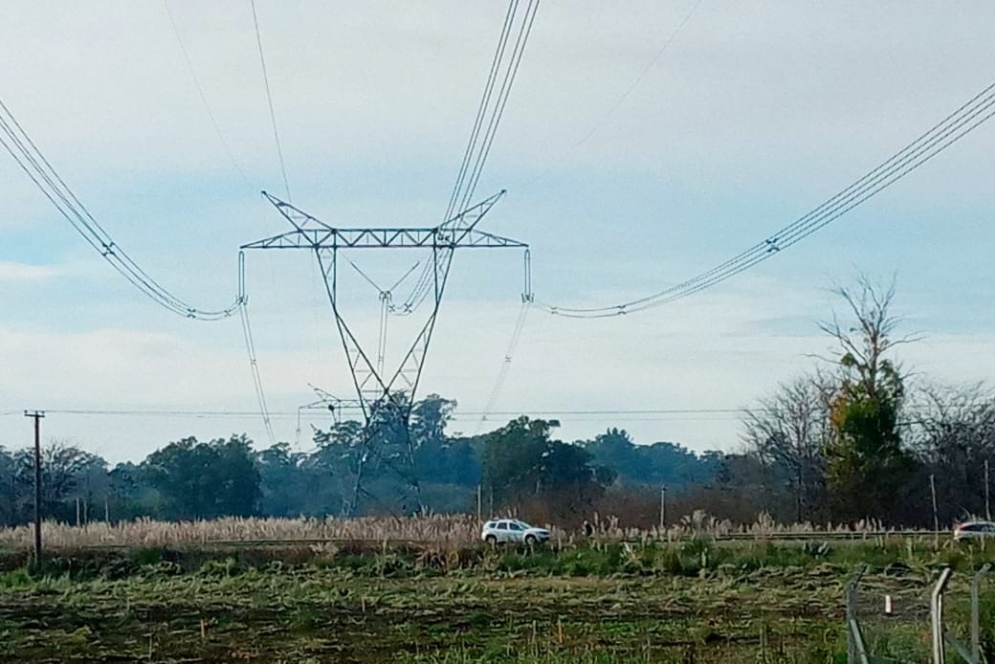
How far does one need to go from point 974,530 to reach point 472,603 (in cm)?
1943

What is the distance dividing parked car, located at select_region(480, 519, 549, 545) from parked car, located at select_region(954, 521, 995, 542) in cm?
1197

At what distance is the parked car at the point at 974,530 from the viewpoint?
41.4m

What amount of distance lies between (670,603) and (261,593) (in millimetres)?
9613

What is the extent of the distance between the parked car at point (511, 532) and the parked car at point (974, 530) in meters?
12.0

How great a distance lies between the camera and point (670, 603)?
2995cm

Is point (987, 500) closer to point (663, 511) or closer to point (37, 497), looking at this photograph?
point (663, 511)

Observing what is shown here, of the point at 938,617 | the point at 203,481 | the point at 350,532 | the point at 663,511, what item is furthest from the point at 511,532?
the point at 938,617

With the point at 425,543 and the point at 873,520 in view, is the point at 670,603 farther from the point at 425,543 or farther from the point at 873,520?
the point at 873,520

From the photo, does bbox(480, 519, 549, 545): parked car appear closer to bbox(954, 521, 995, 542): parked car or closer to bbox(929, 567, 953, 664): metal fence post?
bbox(954, 521, 995, 542): parked car

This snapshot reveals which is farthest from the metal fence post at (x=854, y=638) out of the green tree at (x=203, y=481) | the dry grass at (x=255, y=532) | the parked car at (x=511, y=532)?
the green tree at (x=203, y=481)

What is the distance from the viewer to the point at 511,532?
49.3 m

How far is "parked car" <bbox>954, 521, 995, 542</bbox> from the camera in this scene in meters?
41.4

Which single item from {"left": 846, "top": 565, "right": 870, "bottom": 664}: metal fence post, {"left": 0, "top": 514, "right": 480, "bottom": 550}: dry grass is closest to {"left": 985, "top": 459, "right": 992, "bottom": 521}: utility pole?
{"left": 0, "top": 514, "right": 480, "bottom": 550}: dry grass

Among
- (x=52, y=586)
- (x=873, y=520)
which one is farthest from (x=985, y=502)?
(x=52, y=586)
